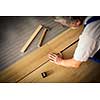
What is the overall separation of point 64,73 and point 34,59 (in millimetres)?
213

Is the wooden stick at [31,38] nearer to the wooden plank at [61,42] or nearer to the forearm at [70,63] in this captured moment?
the wooden plank at [61,42]

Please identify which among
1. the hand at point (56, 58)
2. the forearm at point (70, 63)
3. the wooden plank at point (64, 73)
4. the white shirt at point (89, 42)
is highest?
the white shirt at point (89, 42)

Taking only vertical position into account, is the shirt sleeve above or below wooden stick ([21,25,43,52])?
below

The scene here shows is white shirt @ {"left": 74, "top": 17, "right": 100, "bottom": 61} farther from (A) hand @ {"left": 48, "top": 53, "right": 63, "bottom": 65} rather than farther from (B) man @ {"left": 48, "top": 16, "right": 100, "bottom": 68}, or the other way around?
(A) hand @ {"left": 48, "top": 53, "right": 63, "bottom": 65}

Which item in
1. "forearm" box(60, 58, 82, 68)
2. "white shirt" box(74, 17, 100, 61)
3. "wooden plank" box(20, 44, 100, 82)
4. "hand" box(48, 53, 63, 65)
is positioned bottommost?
"wooden plank" box(20, 44, 100, 82)

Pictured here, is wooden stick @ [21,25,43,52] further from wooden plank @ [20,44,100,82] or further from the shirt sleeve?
the shirt sleeve

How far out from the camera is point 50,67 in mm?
1774

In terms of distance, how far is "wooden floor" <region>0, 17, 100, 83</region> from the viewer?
1.75 m

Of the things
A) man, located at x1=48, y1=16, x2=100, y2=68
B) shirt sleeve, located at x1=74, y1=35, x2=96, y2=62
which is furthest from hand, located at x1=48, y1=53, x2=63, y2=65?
shirt sleeve, located at x1=74, y1=35, x2=96, y2=62

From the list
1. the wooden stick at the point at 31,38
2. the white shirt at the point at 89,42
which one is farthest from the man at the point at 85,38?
the wooden stick at the point at 31,38

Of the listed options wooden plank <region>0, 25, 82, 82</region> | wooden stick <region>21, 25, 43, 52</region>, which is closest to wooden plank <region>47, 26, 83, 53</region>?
wooden plank <region>0, 25, 82, 82</region>

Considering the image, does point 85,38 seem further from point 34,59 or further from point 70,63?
Result: point 34,59

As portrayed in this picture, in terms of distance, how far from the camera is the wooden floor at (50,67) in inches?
68.8

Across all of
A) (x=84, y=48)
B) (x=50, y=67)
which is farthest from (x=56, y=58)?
(x=84, y=48)
